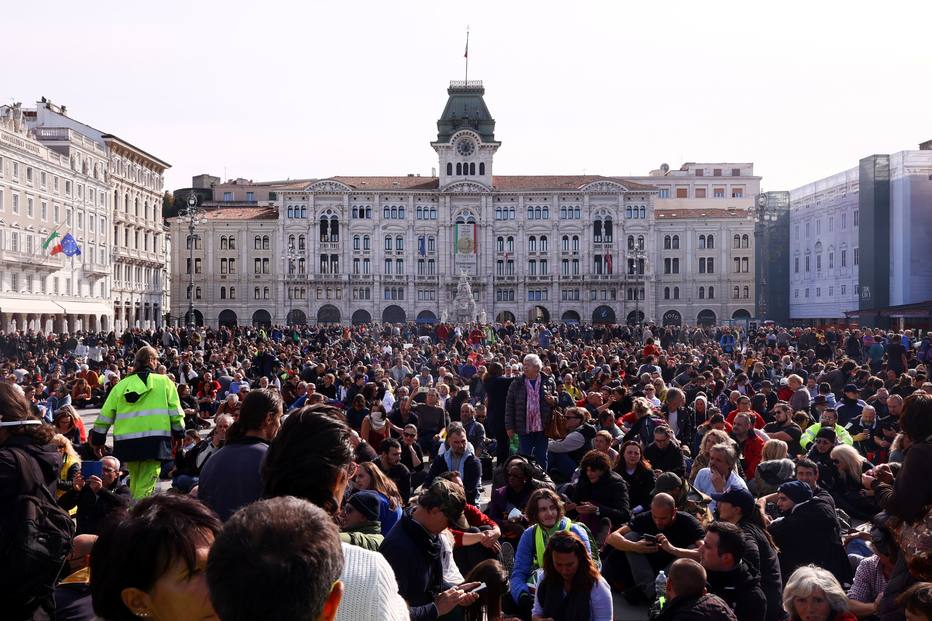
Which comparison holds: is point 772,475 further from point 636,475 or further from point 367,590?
point 367,590

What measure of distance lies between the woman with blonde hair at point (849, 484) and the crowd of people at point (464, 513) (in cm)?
2

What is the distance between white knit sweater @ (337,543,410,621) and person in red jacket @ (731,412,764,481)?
7355mm

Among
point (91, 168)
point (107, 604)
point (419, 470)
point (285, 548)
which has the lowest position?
point (419, 470)

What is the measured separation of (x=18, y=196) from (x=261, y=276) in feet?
87.1

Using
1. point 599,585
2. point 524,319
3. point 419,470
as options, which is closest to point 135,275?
point 524,319

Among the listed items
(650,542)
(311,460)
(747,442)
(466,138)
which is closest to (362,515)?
(311,460)

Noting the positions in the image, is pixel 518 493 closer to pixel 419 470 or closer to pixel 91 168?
pixel 419 470

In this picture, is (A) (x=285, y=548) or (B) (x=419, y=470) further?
(B) (x=419, y=470)

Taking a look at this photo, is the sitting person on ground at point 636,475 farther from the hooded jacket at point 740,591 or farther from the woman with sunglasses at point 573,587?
the woman with sunglasses at point 573,587

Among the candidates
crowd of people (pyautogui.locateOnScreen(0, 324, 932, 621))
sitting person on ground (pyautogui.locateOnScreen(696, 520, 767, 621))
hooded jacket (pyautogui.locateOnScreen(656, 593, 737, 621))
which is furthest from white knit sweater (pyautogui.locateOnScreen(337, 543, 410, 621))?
sitting person on ground (pyautogui.locateOnScreen(696, 520, 767, 621))

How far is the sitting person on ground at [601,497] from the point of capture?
24.1 ft

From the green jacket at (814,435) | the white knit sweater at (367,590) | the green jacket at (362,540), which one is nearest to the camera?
the white knit sweater at (367,590)

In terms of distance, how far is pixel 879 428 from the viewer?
411 inches

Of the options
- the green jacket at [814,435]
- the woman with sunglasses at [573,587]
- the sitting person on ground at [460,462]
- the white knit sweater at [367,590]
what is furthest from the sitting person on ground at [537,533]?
the green jacket at [814,435]
